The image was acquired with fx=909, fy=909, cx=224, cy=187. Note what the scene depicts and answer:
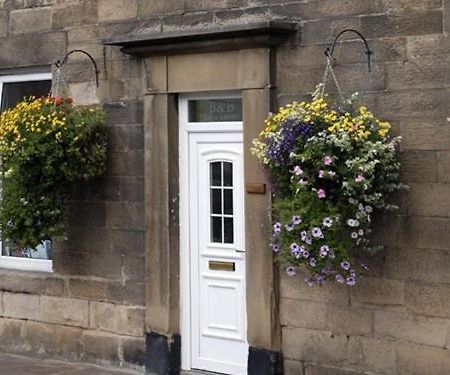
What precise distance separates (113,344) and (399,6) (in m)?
4.09

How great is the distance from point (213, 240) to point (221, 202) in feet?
1.14

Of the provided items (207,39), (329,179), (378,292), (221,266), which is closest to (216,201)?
(221,266)

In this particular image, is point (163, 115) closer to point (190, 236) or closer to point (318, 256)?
point (190, 236)

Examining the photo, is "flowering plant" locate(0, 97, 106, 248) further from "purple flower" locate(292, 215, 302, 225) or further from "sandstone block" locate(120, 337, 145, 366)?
"purple flower" locate(292, 215, 302, 225)

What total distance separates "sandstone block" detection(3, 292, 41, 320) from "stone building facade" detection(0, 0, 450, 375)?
2cm

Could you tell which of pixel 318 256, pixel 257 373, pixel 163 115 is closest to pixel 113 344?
pixel 257 373

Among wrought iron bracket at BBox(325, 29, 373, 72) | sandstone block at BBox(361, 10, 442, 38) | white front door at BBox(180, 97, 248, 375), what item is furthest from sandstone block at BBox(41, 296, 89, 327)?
sandstone block at BBox(361, 10, 442, 38)

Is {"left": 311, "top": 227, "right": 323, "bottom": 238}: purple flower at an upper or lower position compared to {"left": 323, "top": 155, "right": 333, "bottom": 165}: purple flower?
lower

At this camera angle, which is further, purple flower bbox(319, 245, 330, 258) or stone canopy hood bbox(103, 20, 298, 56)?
stone canopy hood bbox(103, 20, 298, 56)

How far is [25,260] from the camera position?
31.1 ft

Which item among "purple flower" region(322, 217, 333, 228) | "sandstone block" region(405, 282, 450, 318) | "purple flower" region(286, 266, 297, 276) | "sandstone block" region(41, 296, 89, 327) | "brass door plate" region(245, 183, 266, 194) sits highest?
"brass door plate" region(245, 183, 266, 194)

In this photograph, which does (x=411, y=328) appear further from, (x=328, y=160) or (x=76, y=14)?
(x=76, y=14)

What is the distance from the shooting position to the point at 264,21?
7.18 m

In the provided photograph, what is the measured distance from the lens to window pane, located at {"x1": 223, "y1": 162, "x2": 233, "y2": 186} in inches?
307
